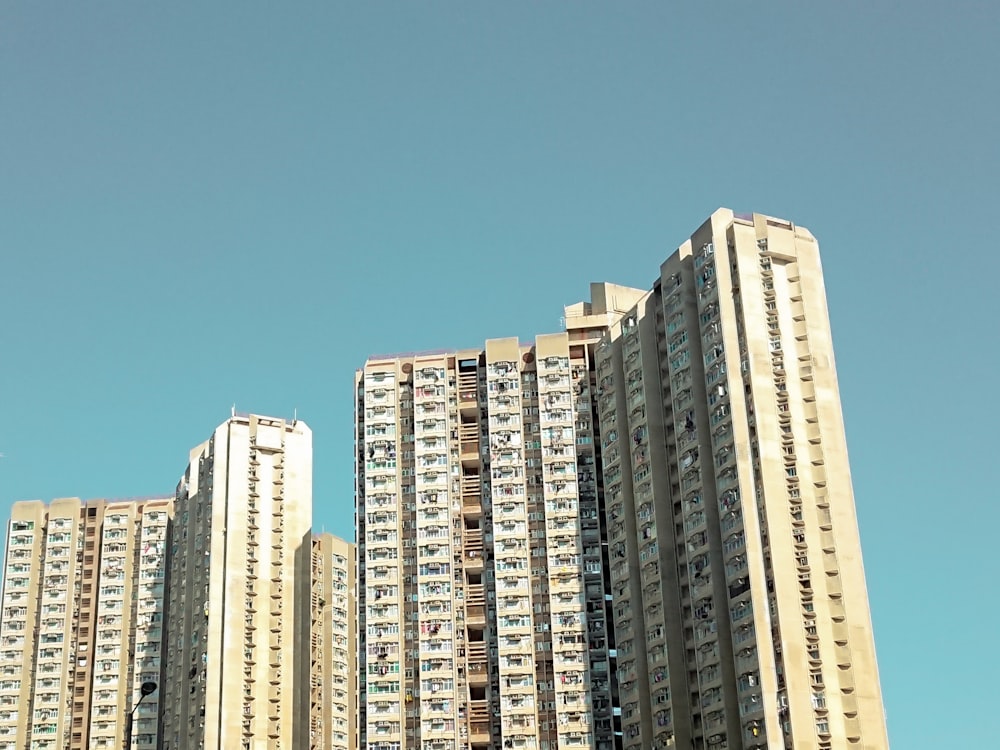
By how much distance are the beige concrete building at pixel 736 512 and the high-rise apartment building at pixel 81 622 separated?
52201mm

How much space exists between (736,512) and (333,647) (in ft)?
172

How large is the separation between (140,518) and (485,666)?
49.1 meters

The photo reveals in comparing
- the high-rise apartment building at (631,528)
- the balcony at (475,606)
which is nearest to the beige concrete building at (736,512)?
the high-rise apartment building at (631,528)

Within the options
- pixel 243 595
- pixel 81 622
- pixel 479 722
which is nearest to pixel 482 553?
pixel 479 722

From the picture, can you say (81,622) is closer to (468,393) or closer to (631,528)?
(468,393)

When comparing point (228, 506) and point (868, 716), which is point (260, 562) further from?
point (868, 716)

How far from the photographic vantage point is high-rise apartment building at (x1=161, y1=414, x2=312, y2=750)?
12031 cm

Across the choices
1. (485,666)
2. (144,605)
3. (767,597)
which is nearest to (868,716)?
(767,597)

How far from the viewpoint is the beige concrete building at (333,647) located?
12594 cm

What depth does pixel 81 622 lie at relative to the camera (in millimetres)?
138000

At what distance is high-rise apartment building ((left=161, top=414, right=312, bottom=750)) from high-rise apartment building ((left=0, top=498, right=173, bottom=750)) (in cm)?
450

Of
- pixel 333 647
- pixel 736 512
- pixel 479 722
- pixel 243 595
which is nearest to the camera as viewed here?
pixel 736 512

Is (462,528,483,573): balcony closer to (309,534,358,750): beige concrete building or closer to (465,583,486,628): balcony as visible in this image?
(465,583,486,628): balcony

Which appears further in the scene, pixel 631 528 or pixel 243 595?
pixel 243 595
